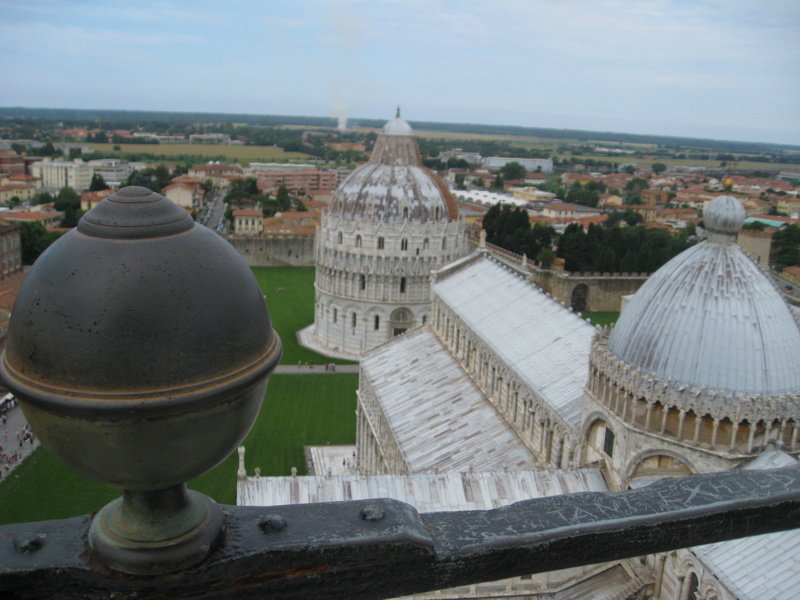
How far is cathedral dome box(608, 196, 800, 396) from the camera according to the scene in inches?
615

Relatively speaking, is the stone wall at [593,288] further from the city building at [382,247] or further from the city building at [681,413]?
the city building at [681,413]

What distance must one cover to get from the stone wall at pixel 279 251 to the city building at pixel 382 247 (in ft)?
102

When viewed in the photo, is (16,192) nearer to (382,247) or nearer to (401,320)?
(382,247)

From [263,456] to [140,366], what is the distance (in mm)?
33780

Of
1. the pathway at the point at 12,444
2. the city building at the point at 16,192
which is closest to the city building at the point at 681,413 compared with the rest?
the pathway at the point at 12,444

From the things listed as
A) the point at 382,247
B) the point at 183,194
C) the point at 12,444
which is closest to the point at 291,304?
the point at 382,247

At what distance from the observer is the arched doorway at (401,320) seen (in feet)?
187

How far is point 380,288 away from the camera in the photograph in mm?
→ 56281

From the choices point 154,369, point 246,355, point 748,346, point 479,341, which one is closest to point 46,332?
point 154,369

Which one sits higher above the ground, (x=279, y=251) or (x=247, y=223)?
(x=247, y=223)

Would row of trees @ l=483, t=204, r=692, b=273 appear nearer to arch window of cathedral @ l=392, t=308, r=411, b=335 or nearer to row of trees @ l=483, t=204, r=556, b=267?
row of trees @ l=483, t=204, r=556, b=267

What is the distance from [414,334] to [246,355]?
36056mm

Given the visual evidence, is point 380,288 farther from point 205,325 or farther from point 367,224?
point 205,325

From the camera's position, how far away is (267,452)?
35.6 meters
